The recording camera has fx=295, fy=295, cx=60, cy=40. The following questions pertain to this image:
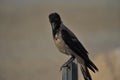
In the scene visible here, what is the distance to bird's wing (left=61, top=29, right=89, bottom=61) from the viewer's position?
257cm

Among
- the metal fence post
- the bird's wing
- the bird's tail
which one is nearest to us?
the metal fence post

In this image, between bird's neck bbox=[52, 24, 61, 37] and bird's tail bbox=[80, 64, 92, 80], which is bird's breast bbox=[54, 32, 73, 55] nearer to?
bird's neck bbox=[52, 24, 61, 37]

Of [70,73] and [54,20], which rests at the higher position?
[54,20]

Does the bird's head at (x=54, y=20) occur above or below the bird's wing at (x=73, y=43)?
above

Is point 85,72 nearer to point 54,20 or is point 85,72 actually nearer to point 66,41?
point 54,20

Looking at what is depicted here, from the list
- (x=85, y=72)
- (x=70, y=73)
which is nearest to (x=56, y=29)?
(x=85, y=72)

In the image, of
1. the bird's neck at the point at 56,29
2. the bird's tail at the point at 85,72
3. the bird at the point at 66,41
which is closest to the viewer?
the bird's tail at the point at 85,72

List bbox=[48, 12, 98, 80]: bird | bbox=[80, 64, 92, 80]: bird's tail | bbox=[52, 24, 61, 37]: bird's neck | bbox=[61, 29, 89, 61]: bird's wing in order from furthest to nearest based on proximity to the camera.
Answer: bbox=[52, 24, 61, 37]: bird's neck, bbox=[61, 29, 89, 61]: bird's wing, bbox=[48, 12, 98, 80]: bird, bbox=[80, 64, 92, 80]: bird's tail

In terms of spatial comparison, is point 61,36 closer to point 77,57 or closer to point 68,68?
point 77,57

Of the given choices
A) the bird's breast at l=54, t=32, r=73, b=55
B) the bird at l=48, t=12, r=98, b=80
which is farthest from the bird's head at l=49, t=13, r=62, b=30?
the bird's breast at l=54, t=32, r=73, b=55

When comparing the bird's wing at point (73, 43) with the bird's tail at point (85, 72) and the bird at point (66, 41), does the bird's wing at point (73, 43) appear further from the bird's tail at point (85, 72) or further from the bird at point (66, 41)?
the bird's tail at point (85, 72)

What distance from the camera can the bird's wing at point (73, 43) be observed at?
2572 mm

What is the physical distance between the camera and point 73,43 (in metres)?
2.77

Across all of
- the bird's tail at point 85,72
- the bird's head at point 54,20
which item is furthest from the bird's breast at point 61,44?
the bird's tail at point 85,72
